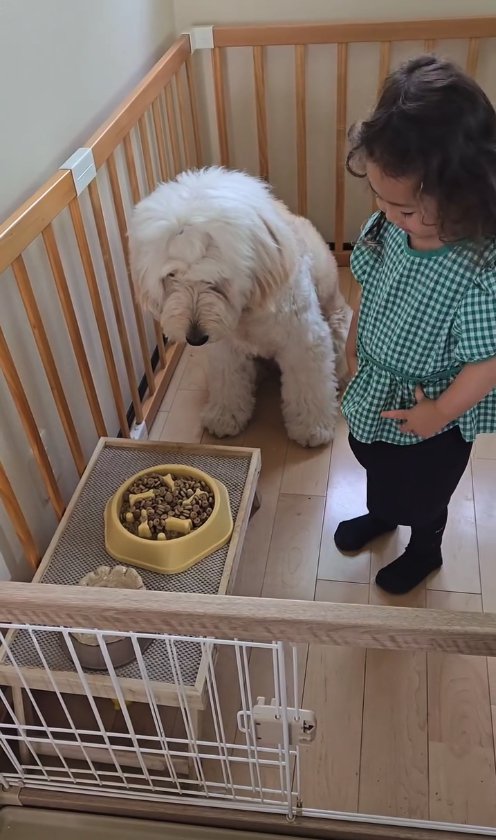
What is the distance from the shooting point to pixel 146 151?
2037 mm

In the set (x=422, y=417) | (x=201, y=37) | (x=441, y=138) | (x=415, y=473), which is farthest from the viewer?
(x=201, y=37)

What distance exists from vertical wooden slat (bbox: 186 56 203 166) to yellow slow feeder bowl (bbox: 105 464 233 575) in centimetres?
144

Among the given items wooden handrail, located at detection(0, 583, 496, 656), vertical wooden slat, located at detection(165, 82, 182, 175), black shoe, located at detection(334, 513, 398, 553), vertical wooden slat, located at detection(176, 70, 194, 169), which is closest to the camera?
wooden handrail, located at detection(0, 583, 496, 656)

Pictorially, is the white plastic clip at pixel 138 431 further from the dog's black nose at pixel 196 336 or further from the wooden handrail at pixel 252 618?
the wooden handrail at pixel 252 618

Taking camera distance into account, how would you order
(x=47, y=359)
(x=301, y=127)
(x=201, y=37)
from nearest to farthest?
(x=47, y=359), (x=201, y=37), (x=301, y=127)

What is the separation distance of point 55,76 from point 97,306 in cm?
50

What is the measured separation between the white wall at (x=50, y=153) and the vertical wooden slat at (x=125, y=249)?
0.09 ft

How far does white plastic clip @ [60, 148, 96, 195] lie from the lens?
1.54 m

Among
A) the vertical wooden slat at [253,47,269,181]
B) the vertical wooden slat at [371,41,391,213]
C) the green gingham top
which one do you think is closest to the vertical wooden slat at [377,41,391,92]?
the vertical wooden slat at [371,41,391,213]

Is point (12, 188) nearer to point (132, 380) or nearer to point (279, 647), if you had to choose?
point (132, 380)

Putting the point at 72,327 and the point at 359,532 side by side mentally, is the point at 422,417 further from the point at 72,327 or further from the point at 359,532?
the point at 72,327

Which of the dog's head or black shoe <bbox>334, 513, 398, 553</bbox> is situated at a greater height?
the dog's head

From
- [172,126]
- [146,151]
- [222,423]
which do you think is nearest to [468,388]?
[222,423]

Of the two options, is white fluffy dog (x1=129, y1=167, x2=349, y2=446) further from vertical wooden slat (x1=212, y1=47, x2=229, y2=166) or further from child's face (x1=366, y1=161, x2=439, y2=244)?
vertical wooden slat (x1=212, y1=47, x2=229, y2=166)
